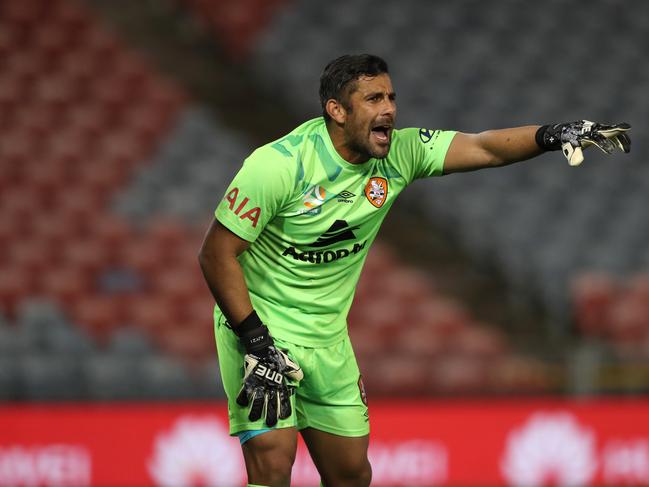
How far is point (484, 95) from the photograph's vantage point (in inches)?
473

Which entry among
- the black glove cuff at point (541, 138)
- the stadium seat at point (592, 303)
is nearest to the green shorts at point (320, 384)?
the black glove cuff at point (541, 138)

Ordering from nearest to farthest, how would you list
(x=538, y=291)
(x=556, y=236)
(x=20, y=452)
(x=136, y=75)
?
(x=20, y=452)
(x=538, y=291)
(x=556, y=236)
(x=136, y=75)

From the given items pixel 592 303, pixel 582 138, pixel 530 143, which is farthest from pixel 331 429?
pixel 592 303

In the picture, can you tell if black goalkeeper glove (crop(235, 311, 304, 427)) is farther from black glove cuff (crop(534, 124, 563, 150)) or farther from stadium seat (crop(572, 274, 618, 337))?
stadium seat (crop(572, 274, 618, 337))

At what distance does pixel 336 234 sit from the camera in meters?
4.24

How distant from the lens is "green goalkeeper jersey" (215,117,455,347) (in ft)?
13.4

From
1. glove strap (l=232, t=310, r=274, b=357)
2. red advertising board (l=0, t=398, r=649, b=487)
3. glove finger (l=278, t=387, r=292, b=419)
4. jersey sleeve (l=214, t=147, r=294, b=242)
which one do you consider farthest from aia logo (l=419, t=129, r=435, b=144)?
red advertising board (l=0, t=398, r=649, b=487)

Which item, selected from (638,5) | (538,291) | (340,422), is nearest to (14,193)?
(538,291)

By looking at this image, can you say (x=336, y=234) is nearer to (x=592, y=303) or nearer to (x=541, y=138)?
(x=541, y=138)

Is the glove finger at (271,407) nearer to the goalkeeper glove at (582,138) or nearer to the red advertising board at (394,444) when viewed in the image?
the goalkeeper glove at (582,138)

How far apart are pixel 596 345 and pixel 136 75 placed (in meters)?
5.97

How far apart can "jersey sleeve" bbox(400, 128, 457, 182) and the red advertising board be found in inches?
144

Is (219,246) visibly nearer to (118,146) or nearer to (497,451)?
(497,451)

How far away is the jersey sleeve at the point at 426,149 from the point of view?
14.3 ft
